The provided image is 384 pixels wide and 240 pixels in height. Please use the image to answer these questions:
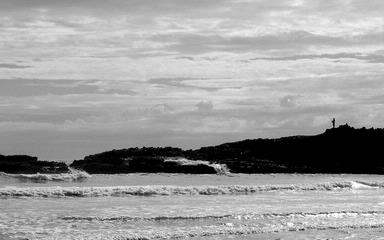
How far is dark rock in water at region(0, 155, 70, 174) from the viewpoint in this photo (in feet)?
163

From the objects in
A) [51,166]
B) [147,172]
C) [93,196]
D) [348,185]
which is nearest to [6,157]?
[51,166]

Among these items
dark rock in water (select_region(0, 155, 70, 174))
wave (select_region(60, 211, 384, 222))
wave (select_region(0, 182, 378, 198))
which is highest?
dark rock in water (select_region(0, 155, 70, 174))

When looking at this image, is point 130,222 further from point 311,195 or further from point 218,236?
point 311,195

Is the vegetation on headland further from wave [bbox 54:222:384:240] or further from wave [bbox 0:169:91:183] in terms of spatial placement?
wave [bbox 54:222:384:240]

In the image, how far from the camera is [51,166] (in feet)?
167

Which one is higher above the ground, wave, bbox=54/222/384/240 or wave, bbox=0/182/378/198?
wave, bbox=0/182/378/198

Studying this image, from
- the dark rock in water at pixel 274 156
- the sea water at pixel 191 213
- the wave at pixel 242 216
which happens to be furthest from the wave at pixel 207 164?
the wave at pixel 242 216

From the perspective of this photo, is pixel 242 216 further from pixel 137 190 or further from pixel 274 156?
pixel 274 156

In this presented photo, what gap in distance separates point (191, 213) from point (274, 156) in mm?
42280

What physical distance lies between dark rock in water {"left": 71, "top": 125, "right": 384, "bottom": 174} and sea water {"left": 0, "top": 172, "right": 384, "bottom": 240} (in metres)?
17.5

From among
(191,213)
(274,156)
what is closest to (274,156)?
(274,156)

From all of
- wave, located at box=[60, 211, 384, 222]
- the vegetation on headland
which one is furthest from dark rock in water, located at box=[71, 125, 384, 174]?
wave, located at box=[60, 211, 384, 222]

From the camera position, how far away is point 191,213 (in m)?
25.1

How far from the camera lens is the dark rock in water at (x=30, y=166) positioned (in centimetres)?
4953
